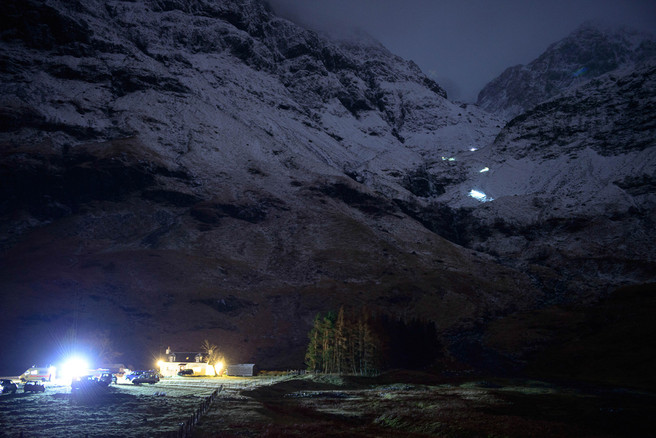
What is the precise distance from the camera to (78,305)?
109812mm

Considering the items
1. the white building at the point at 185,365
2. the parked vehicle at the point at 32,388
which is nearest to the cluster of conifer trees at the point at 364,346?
the white building at the point at 185,365

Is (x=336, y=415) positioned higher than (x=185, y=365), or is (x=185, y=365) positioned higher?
(x=185, y=365)

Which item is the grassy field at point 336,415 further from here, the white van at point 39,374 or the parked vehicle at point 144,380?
the parked vehicle at point 144,380

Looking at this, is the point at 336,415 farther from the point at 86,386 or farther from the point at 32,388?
the point at 32,388

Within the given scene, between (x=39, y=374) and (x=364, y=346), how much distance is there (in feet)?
171

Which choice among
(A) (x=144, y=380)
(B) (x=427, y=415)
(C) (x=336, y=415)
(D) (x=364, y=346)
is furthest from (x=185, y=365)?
(B) (x=427, y=415)

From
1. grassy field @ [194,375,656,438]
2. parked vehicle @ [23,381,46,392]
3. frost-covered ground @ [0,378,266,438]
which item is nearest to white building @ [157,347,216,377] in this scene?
grassy field @ [194,375,656,438]

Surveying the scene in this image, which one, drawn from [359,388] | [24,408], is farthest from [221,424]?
[359,388]

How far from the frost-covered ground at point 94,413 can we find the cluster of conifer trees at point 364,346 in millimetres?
42491

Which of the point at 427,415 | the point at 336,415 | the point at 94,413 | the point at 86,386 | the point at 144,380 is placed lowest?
the point at 427,415

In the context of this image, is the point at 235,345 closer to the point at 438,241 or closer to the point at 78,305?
the point at 78,305

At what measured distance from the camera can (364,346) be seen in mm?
85250

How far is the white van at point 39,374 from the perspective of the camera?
55.6 m

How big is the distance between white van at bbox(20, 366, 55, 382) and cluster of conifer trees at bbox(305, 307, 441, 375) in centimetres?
4553
